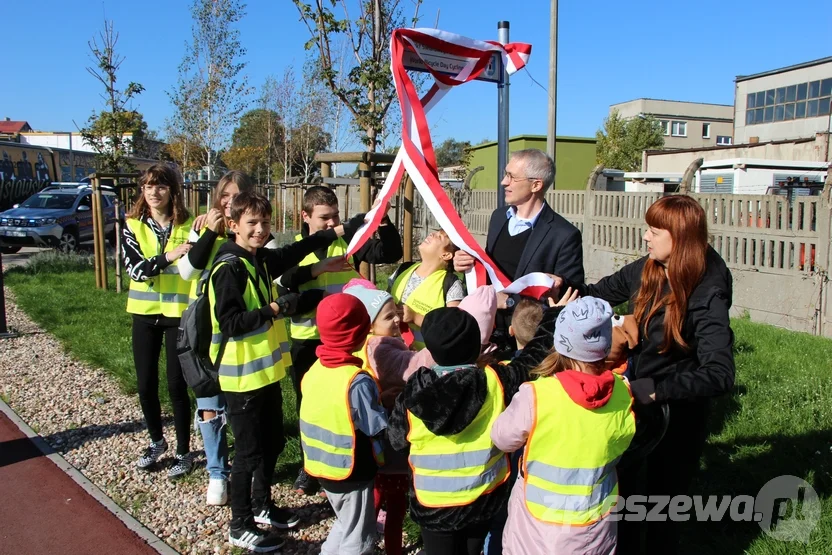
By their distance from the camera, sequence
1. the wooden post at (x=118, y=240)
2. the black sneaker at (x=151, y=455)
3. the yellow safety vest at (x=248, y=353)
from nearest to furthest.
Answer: the yellow safety vest at (x=248, y=353) → the black sneaker at (x=151, y=455) → the wooden post at (x=118, y=240)

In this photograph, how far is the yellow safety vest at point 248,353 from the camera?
346 cm

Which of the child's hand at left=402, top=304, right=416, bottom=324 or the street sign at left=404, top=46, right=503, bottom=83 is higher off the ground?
the street sign at left=404, top=46, right=503, bottom=83

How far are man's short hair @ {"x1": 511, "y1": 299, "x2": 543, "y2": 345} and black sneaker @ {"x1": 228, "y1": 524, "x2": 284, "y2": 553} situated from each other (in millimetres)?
1777

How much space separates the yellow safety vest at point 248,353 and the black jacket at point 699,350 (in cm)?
192

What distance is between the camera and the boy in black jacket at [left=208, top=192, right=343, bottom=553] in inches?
132

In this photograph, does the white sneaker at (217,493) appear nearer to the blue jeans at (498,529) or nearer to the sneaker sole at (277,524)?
the sneaker sole at (277,524)

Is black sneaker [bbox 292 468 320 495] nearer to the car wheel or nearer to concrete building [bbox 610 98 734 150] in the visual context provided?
the car wheel

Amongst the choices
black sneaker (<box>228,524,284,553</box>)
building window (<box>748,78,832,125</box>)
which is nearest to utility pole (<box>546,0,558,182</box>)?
black sneaker (<box>228,524,284,553</box>)

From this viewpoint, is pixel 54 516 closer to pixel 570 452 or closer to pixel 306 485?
pixel 306 485

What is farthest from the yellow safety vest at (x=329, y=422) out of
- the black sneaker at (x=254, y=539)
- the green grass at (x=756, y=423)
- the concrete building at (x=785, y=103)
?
the concrete building at (x=785, y=103)

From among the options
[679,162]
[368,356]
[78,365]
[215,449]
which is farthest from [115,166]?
[679,162]

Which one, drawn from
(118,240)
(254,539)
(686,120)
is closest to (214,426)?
(254,539)

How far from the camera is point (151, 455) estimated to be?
4715 millimetres

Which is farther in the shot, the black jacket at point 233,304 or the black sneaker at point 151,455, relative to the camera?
the black sneaker at point 151,455
